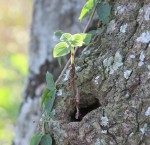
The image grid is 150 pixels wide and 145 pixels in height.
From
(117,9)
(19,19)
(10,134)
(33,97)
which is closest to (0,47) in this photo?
(19,19)

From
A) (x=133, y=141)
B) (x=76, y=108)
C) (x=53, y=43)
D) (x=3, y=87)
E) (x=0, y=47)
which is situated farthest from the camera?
(x=0, y=47)

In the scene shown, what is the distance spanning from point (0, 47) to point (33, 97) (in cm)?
308

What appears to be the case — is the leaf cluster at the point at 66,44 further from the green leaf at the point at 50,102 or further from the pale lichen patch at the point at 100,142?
the pale lichen patch at the point at 100,142

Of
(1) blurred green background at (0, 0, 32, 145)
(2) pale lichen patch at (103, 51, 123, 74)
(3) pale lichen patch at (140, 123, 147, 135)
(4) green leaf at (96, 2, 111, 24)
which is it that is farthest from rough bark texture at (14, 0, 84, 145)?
(3) pale lichen patch at (140, 123, 147, 135)

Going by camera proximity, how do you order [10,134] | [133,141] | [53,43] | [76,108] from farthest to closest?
1. [10,134]
2. [53,43]
3. [76,108]
4. [133,141]

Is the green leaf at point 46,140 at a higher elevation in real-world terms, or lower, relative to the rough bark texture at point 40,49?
lower

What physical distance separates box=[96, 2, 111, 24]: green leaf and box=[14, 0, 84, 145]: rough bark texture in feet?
2.94

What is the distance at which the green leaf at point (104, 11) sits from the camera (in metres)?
1.58

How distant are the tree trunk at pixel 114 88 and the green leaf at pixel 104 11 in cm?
2

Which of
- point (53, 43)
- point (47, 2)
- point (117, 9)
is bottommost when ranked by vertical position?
point (117, 9)

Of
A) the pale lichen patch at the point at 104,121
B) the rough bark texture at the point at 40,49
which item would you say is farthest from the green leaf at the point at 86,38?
the rough bark texture at the point at 40,49

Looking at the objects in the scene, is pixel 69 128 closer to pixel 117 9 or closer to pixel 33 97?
pixel 117 9

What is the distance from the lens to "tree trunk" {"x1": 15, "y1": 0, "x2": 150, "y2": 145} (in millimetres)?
1424

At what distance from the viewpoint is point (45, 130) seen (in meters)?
1.56
